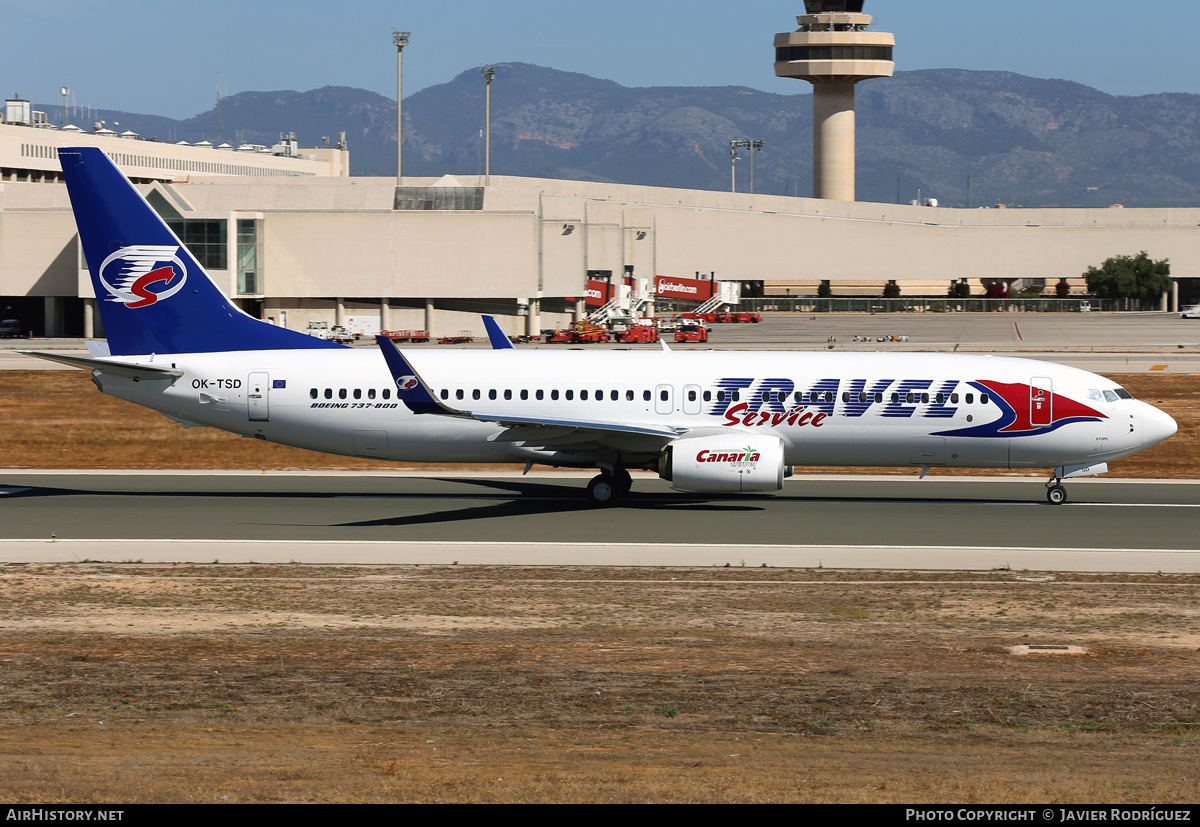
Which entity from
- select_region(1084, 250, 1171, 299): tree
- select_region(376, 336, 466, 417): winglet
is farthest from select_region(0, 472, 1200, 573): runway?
select_region(1084, 250, 1171, 299): tree

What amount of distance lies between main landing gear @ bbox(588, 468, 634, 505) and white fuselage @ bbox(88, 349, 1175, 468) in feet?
1.31

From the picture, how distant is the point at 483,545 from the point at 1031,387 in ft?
47.2

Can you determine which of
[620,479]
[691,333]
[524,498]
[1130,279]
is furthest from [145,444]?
[1130,279]

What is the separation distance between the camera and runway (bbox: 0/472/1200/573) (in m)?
25.9

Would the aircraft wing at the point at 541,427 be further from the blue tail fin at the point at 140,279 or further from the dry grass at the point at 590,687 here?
the dry grass at the point at 590,687

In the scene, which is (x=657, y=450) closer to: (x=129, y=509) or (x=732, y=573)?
(x=732, y=573)

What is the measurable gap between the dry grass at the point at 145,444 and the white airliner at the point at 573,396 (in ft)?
23.4

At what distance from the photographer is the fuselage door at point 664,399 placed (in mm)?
32594

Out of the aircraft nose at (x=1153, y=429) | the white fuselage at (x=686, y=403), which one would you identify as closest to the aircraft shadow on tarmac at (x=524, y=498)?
the white fuselage at (x=686, y=403)

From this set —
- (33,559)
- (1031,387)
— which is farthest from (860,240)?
(33,559)

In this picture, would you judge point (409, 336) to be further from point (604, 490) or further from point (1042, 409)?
point (1042, 409)

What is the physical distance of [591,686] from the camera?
637 inches

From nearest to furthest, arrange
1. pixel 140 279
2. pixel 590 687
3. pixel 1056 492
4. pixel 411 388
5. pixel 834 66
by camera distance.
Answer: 1. pixel 590 687
2. pixel 411 388
3. pixel 1056 492
4. pixel 140 279
5. pixel 834 66

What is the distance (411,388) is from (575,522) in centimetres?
486
